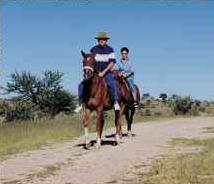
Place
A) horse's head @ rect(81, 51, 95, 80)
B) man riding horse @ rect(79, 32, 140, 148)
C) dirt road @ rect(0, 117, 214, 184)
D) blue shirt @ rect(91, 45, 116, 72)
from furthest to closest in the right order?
blue shirt @ rect(91, 45, 116, 72), man riding horse @ rect(79, 32, 140, 148), horse's head @ rect(81, 51, 95, 80), dirt road @ rect(0, 117, 214, 184)

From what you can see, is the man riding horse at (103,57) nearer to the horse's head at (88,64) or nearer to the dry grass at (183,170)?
the horse's head at (88,64)

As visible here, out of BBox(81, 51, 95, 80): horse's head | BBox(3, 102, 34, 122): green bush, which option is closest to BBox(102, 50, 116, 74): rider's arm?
BBox(81, 51, 95, 80): horse's head

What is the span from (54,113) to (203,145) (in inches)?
1043

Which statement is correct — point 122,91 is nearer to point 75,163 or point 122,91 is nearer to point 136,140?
point 136,140

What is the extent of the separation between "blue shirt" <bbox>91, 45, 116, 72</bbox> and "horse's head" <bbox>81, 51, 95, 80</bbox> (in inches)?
30.2

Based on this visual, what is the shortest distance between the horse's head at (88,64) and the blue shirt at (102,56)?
2.51 feet

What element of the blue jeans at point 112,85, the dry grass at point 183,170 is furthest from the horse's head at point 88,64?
the dry grass at point 183,170

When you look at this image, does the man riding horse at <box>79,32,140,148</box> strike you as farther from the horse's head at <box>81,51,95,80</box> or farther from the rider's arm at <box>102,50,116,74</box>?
the horse's head at <box>81,51,95,80</box>

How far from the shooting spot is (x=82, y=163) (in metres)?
13.0

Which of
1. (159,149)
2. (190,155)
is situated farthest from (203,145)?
(190,155)

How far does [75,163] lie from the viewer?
513 inches

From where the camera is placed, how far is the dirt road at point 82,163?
36.9 feet

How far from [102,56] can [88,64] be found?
3.68 ft

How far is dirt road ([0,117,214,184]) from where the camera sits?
11.2 metres
